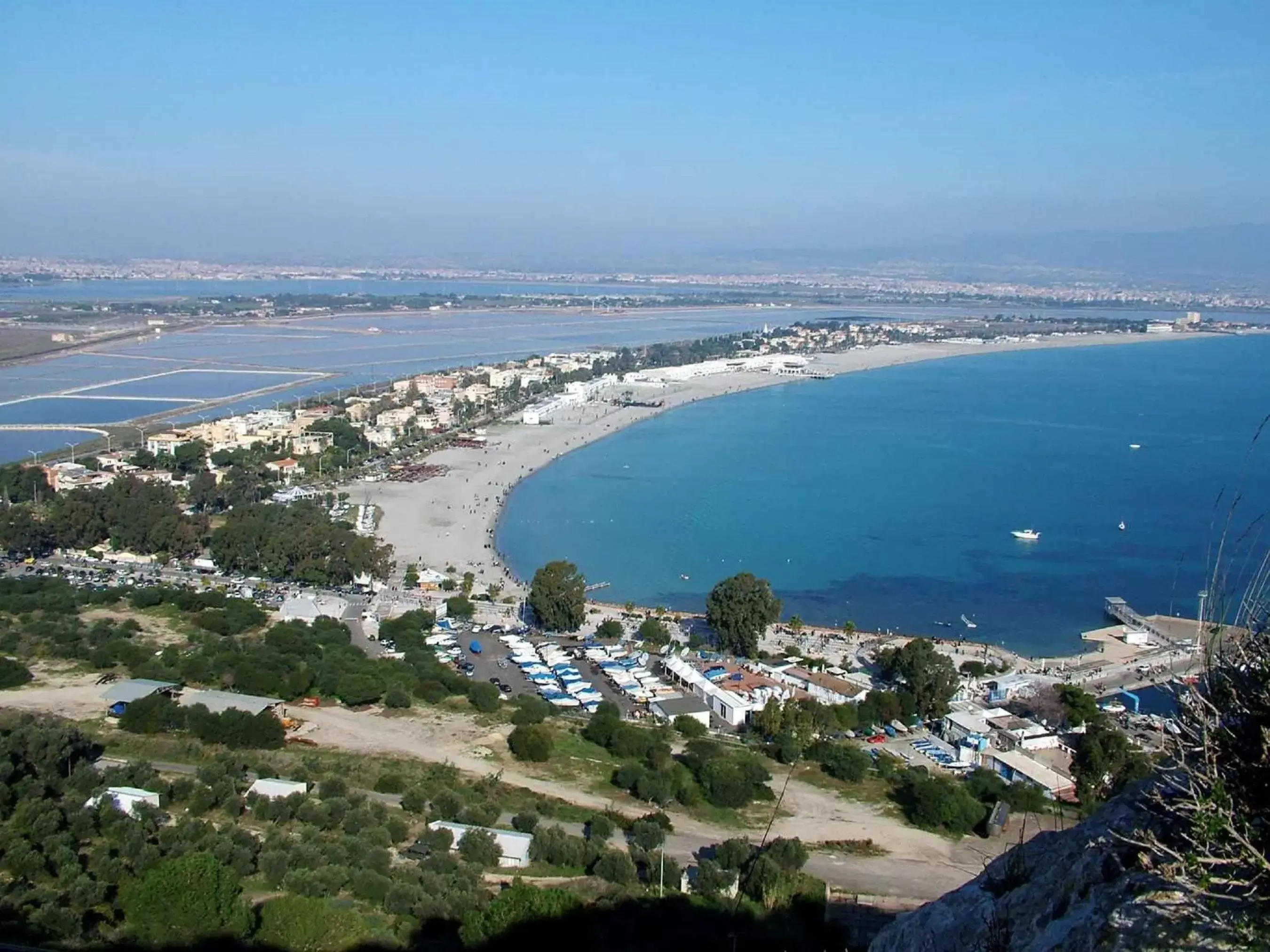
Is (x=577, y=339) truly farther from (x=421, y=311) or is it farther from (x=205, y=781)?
(x=205, y=781)

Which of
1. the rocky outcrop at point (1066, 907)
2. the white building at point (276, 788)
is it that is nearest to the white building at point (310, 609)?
the white building at point (276, 788)

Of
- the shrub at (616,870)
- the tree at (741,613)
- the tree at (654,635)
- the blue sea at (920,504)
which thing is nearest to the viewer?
the shrub at (616,870)

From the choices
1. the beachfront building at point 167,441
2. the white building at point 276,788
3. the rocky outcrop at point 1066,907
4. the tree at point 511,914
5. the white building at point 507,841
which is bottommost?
the white building at point 507,841

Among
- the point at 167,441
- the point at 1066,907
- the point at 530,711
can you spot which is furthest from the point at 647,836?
the point at 167,441

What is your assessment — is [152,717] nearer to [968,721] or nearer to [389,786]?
[389,786]

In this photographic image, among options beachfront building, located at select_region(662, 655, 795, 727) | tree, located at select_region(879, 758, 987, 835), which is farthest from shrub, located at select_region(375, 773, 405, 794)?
tree, located at select_region(879, 758, 987, 835)

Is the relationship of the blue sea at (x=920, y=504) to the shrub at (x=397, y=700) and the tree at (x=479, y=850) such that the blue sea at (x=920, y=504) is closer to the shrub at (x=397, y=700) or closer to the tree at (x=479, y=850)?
the shrub at (x=397, y=700)

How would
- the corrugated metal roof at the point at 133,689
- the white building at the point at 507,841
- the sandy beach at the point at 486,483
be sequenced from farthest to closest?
1. the sandy beach at the point at 486,483
2. the corrugated metal roof at the point at 133,689
3. the white building at the point at 507,841
